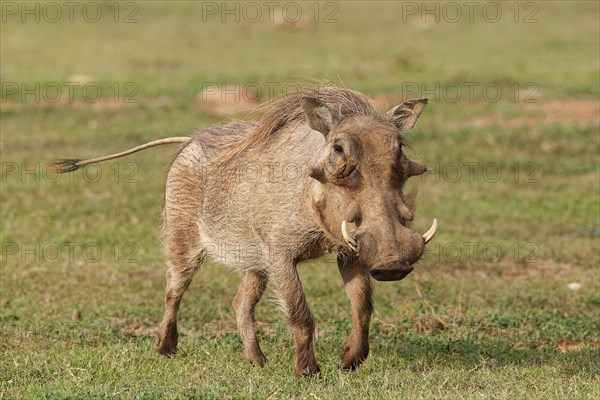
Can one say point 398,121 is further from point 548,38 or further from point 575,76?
point 548,38

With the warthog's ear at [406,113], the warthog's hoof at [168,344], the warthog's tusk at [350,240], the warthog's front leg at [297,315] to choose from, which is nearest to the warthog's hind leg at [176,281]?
the warthog's hoof at [168,344]

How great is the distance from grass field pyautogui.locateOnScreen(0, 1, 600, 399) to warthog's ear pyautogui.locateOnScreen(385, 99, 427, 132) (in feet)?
4.05

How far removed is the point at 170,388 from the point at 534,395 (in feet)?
5.37

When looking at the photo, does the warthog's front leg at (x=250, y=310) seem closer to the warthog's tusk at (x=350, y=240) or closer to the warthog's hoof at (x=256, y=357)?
the warthog's hoof at (x=256, y=357)

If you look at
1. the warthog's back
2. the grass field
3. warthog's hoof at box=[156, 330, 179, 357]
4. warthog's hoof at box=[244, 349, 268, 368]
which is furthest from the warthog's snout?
warthog's hoof at box=[156, 330, 179, 357]

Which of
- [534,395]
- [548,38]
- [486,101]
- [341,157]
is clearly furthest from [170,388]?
→ [548,38]

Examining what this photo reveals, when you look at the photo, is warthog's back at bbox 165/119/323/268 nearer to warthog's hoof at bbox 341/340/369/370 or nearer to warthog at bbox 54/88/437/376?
warthog at bbox 54/88/437/376

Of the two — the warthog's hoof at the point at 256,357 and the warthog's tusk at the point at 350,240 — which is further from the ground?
the warthog's tusk at the point at 350,240

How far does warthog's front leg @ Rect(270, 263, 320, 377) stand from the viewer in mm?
5695

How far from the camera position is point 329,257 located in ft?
21.4

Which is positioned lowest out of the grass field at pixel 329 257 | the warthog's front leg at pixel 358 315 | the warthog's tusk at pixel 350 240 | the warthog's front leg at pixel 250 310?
the grass field at pixel 329 257

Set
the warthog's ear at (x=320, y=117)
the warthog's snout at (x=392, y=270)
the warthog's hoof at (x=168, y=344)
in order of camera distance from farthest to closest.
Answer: the warthog's hoof at (x=168, y=344) → the warthog's ear at (x=320, y=117) → the warthog's snout at (x=392, y=270)

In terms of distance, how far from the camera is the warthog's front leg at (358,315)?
229 inches

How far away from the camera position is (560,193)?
11.7 m
